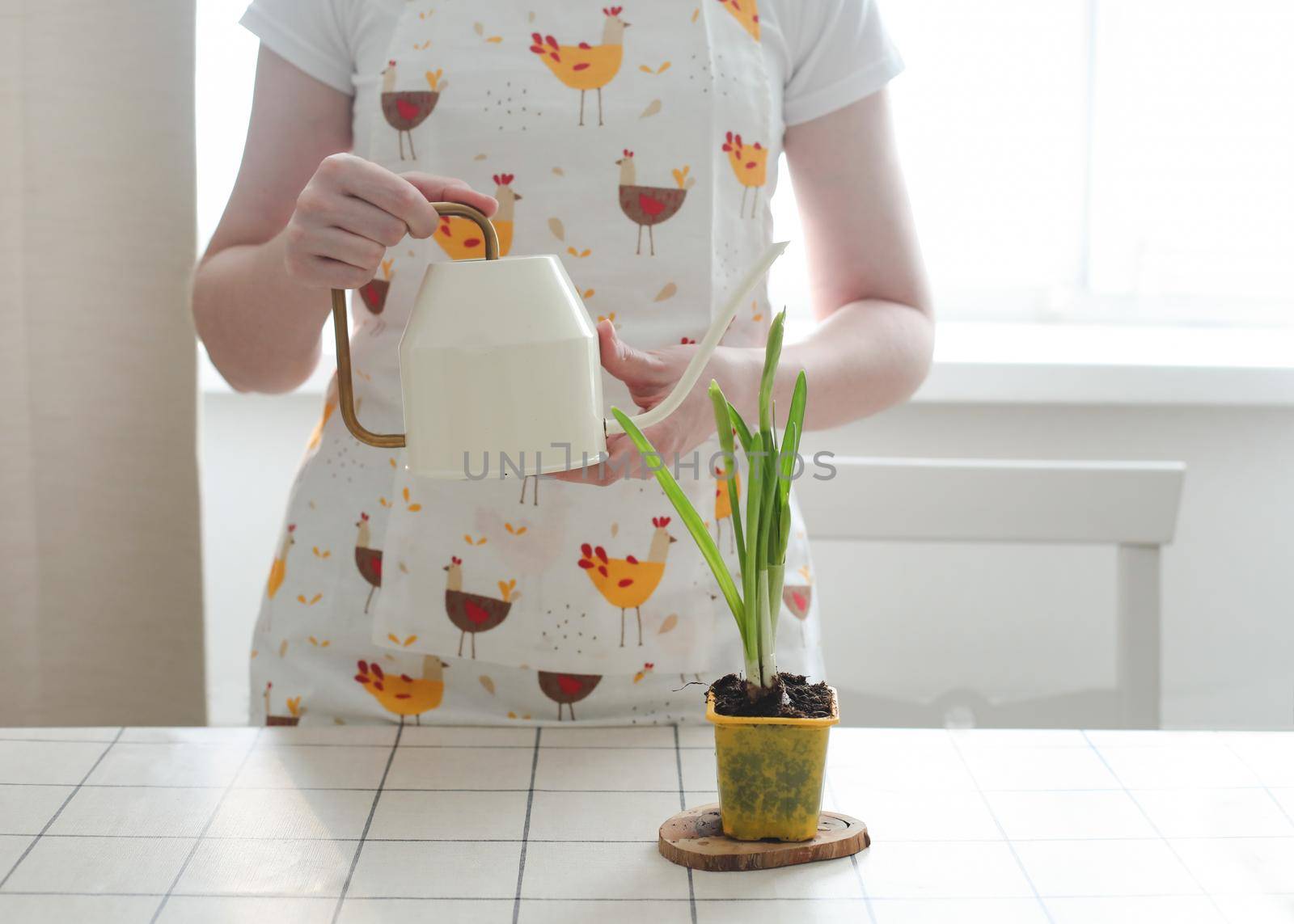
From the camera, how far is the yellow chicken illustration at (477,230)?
0.80 metres

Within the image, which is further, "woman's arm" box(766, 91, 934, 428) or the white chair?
the white chair

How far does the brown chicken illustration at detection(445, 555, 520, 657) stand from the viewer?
2.63 feet

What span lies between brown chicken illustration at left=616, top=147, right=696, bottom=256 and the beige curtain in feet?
2.00

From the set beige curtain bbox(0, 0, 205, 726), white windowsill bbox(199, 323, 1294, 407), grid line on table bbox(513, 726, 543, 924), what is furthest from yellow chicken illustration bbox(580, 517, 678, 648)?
white windowsill bbox(199, 323, 1294, 407)

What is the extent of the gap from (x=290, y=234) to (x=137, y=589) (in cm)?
78

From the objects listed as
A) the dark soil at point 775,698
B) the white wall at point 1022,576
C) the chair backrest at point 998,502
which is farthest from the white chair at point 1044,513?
the dark soil at point 775,698

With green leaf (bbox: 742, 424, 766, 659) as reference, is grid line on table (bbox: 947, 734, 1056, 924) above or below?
below

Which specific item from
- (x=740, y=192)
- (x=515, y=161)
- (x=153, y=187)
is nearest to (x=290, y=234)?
(x=515, y=161)

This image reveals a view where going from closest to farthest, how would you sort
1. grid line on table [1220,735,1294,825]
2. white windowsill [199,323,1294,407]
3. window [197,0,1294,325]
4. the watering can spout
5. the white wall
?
the watering can spout → grid line on table [1220,735,1294,825] → white windowsill [199,323,1294,407] → the white wall → window [197,0,1294,325]

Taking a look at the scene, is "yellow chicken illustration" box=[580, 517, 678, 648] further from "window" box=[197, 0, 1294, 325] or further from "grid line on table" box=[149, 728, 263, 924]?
"window" box=[197, 0, 1294, 325]

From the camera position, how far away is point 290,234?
1.90 ft

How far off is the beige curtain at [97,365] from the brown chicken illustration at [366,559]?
49 centimetres

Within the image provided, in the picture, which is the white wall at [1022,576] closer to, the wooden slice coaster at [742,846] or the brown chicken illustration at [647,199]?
the brown chicken illustration at [647,199]

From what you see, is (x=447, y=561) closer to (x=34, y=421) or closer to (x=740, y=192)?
(x=740, y=192)
